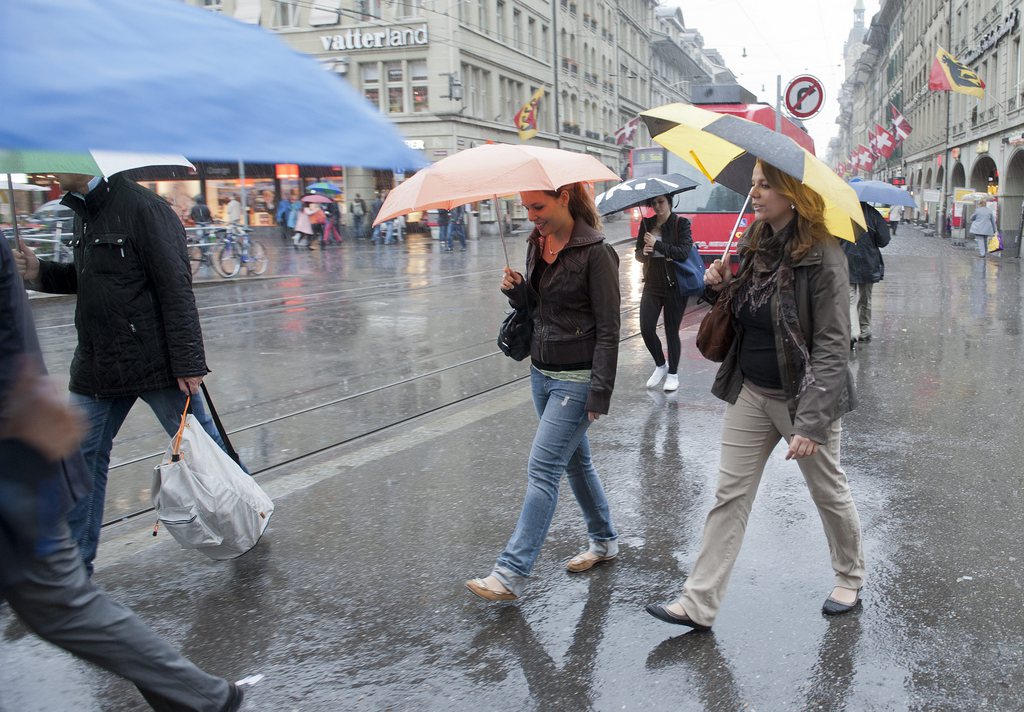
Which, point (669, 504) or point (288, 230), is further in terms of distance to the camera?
point (288, 230)

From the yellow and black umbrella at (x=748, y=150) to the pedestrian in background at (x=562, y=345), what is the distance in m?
0.43

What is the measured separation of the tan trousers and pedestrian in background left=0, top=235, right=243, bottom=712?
191 centimetres

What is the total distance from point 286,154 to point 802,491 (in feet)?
13.6

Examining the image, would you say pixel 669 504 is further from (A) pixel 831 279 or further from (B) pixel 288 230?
(B) pixel 288 230

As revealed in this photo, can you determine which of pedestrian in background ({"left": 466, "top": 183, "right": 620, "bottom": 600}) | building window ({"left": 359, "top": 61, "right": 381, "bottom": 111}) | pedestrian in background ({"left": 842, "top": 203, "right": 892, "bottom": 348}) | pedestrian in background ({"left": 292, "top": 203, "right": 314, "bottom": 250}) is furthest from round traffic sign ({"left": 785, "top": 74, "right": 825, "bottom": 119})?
building window ({"left": 359, "top": 61, "right": 381, "bottom": 111})

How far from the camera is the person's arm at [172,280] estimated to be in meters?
3.68

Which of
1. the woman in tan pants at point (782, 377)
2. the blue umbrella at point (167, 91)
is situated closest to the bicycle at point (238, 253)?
the woman in tan pants at point (782, 377)

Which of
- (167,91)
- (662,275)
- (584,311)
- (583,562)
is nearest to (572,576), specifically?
(583,562)

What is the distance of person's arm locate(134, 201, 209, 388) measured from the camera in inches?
145

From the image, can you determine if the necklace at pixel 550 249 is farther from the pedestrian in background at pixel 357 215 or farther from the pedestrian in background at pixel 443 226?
the pedestrian in background at pixel 357 215

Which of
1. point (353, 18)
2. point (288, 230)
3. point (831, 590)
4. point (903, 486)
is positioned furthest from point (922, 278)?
point (353, 18)

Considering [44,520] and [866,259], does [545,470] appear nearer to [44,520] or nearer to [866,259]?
[44,520]

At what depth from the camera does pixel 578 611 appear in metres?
3.59

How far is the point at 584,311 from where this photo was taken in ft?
11.8
